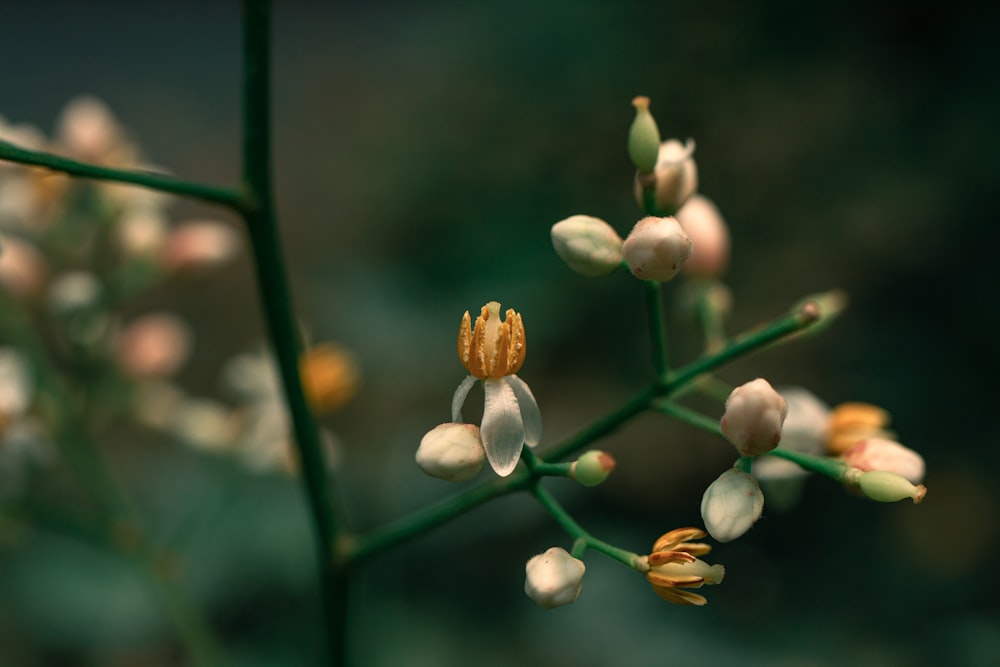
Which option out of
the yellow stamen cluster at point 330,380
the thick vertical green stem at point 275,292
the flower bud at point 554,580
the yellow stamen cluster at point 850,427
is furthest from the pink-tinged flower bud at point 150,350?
the yellow stamen cluster at point 850,427

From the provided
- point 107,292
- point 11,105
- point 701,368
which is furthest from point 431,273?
point 11,105

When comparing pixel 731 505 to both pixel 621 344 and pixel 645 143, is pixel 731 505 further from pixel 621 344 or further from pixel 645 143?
pixel 621 344

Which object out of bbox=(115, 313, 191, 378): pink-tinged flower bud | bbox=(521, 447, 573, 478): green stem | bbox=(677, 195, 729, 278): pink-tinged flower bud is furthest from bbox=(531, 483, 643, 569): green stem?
bbox=(115, 313, 191, 378): pink-tinged flower bud

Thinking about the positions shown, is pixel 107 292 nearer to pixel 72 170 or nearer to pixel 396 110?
pixel 72 170

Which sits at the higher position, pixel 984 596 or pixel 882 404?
pixel 882 404

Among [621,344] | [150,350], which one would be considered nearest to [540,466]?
[150,350]
